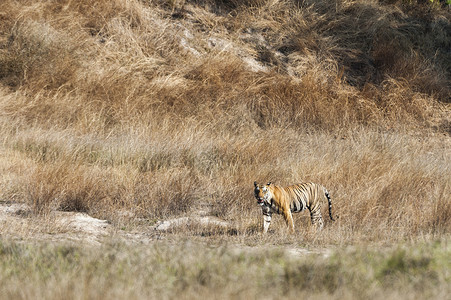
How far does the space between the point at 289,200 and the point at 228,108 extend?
745cm

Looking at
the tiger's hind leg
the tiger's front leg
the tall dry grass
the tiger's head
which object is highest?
the tiger's head

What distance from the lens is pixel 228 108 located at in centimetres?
1319

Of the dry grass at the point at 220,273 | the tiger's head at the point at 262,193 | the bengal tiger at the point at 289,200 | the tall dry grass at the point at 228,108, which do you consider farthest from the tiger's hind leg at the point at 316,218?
the dry grass at the point at 220,273

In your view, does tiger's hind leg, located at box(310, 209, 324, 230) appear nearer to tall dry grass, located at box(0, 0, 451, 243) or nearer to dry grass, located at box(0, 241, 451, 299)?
tall dry grass, located at box(0, 0, 451, 243)

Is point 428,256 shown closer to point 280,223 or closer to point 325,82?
point 280,223

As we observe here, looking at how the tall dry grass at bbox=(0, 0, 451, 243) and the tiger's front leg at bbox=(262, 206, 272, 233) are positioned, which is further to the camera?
the tall dry grass at bbox=(0, 0, 451, 243)

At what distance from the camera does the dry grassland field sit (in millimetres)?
3557

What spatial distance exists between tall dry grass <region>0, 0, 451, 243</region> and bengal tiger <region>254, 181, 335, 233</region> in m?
0.22

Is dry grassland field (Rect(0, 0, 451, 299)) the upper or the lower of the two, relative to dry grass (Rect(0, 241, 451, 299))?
lower

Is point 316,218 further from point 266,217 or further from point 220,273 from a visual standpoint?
point 220,273

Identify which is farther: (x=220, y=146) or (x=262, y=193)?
(x=220, y=146)

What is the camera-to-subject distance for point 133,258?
3768 millimetres

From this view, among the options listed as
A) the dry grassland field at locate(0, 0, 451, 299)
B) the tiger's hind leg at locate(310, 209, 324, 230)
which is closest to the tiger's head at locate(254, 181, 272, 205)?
the dry grassland field at locate(0, 0, 451, 299)

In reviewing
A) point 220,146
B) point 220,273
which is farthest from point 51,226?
point 220,146
